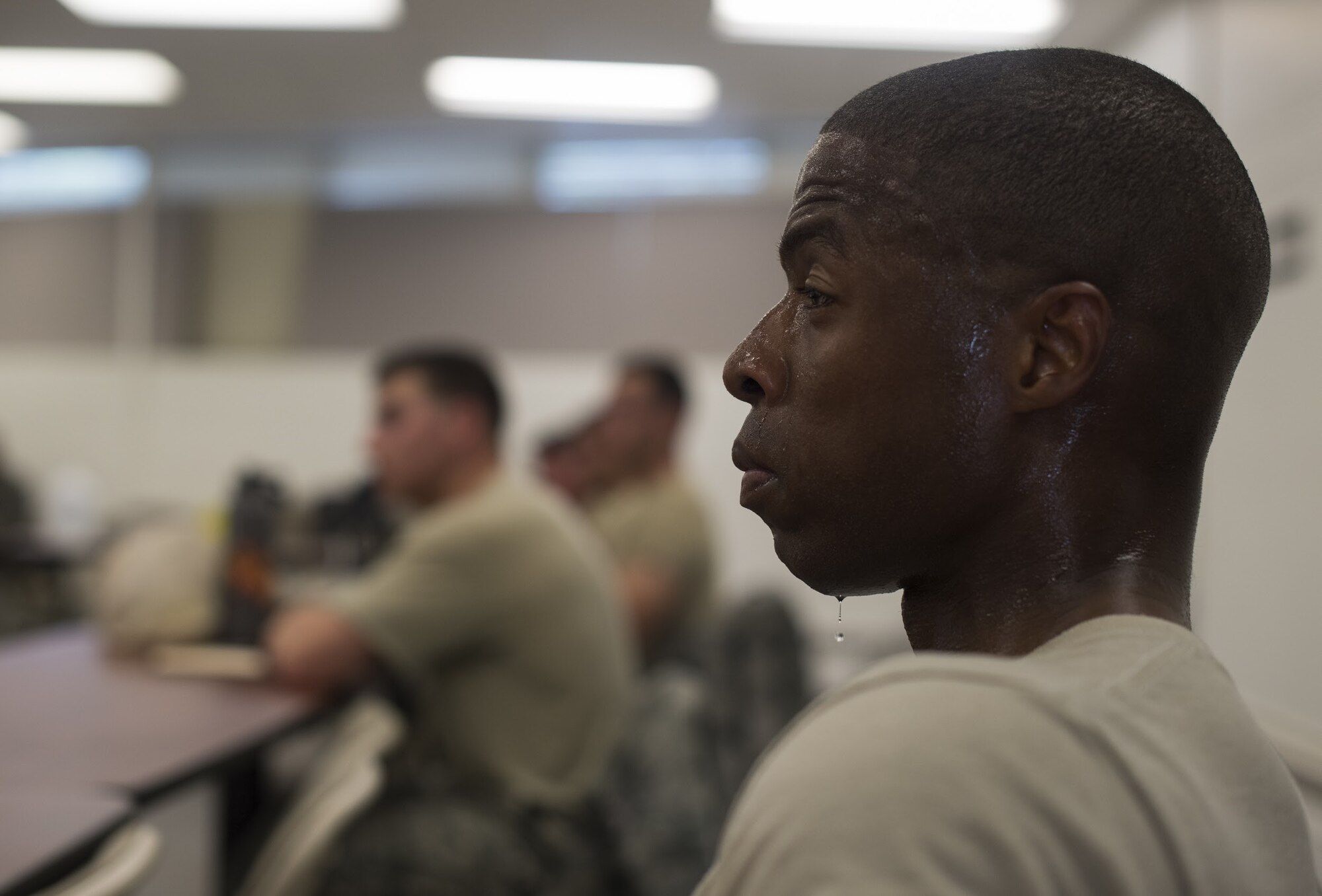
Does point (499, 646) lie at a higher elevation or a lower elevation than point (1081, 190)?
lower

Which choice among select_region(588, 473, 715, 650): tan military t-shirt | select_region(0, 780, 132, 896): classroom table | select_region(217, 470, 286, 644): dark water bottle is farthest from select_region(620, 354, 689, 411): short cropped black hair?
select_region(0, 780, 132, 896): classroom table

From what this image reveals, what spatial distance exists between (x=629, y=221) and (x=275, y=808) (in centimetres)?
301

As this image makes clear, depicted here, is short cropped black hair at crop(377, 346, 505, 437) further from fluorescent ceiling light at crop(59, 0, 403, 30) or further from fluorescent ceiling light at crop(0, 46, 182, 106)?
fluorescent ceiling light at crop(0, 46, 182, 106)

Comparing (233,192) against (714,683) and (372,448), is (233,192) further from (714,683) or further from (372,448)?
(714,683)

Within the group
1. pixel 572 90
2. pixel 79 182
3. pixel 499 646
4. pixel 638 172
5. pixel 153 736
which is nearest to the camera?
pixel 153 736

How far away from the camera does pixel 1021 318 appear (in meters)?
0.54

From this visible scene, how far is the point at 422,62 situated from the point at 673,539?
1.51 meters

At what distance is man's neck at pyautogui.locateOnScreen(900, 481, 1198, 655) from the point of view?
55 centimetres

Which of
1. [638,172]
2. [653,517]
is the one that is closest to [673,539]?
[653,517]

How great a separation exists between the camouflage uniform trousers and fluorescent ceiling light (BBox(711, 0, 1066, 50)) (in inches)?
56.7

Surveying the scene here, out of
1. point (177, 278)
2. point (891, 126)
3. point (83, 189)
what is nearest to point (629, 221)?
point (177, 278)

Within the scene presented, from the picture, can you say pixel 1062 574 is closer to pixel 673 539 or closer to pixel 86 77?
pixel 673 539

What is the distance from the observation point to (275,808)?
103 inches

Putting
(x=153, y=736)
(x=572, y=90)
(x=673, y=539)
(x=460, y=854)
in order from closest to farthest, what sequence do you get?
(x=153, y=736) → (x=460, y=854) → (x=572, y=90) → (x=673, y=539)
